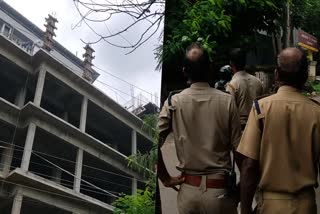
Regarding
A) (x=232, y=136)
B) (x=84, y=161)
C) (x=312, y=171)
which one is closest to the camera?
(x=312, y=171)

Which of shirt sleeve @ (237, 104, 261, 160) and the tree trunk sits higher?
the tree trunk

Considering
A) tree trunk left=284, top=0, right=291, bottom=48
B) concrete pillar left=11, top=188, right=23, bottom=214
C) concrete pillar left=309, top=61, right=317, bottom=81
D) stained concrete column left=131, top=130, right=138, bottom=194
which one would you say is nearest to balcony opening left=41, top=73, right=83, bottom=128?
stained concrete column left=131, top=130, right=138, bottom=194

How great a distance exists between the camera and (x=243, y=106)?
10.5 feet

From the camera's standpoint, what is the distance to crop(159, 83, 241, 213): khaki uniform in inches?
80.9

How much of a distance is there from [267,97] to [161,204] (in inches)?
58.8

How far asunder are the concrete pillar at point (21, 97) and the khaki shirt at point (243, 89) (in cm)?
155

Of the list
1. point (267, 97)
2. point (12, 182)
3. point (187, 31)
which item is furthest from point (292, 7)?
point (12, 182)

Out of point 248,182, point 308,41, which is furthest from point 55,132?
point 308,41

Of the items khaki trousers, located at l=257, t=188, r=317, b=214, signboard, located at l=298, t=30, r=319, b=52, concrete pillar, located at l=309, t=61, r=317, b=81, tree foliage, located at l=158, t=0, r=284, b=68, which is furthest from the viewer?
signboard, located at l=298, t=30, r=319, b=52

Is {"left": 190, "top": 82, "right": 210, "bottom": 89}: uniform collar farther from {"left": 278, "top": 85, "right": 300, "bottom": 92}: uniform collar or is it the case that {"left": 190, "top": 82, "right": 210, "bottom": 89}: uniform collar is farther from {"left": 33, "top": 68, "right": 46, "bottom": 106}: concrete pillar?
{"left": 33, "top": 68, "right": 46, "bottom": 106}: concrete pillar

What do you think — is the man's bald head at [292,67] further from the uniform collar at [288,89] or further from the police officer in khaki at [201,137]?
the police officer in khaki at [201,137]

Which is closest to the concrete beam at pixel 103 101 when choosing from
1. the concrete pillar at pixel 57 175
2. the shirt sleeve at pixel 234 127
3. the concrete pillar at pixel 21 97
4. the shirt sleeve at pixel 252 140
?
the concrete pillar at pixel 21 97

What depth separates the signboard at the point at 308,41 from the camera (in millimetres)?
4234

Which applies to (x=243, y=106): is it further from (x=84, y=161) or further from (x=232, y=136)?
(x=84, y=161)
